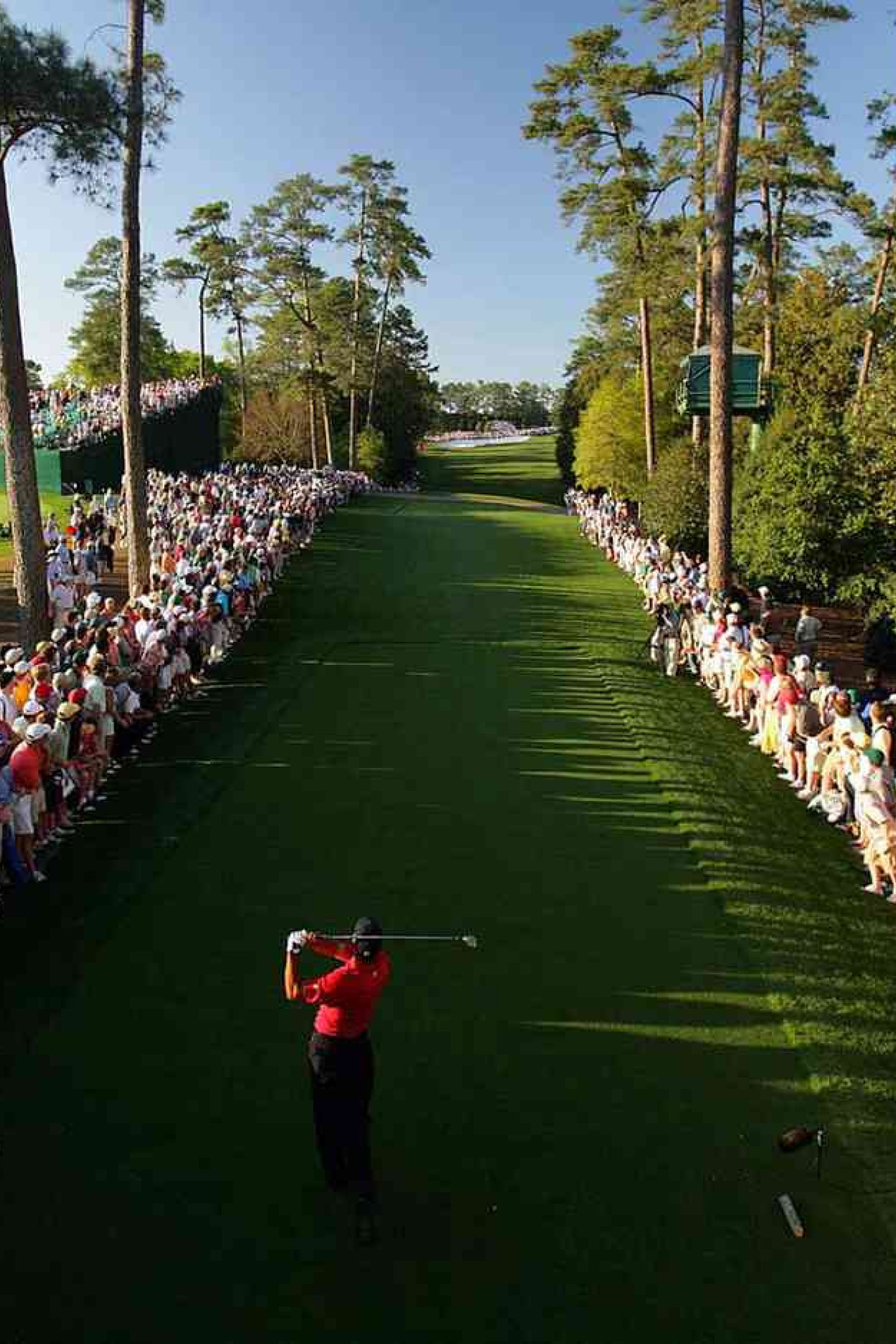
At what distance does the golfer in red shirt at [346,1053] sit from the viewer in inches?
233

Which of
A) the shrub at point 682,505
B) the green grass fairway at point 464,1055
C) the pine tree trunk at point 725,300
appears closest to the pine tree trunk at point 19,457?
the green grass fairway at point 464,1055

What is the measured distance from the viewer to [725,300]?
2091cm

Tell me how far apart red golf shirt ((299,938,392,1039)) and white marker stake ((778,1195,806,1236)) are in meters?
2.47

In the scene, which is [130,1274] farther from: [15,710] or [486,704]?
[486,704]

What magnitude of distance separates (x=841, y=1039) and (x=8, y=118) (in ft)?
50.0

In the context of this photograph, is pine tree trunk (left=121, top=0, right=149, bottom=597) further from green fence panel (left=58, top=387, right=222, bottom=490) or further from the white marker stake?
the white marker stake

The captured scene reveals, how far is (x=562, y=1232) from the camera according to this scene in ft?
19.0

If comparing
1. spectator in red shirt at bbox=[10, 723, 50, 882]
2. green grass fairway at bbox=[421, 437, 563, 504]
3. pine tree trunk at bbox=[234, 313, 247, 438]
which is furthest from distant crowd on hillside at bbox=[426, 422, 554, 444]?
spectator in red shirt at bbox=[10, 723, 50, 882]

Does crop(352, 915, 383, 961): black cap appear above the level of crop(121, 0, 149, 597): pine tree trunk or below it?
below

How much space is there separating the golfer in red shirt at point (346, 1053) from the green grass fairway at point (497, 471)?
207ft

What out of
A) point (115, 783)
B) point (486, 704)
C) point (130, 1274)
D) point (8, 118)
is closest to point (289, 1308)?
point (130, 1274)

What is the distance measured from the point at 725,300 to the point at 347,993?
18.3m

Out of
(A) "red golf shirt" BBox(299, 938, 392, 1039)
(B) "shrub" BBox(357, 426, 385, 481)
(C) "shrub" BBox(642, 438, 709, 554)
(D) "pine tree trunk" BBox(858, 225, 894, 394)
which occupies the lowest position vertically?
(A) "red golf shirt" BBox(299, 938, 392, 1039)

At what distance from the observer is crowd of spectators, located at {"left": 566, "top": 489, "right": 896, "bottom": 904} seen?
10977 mm
